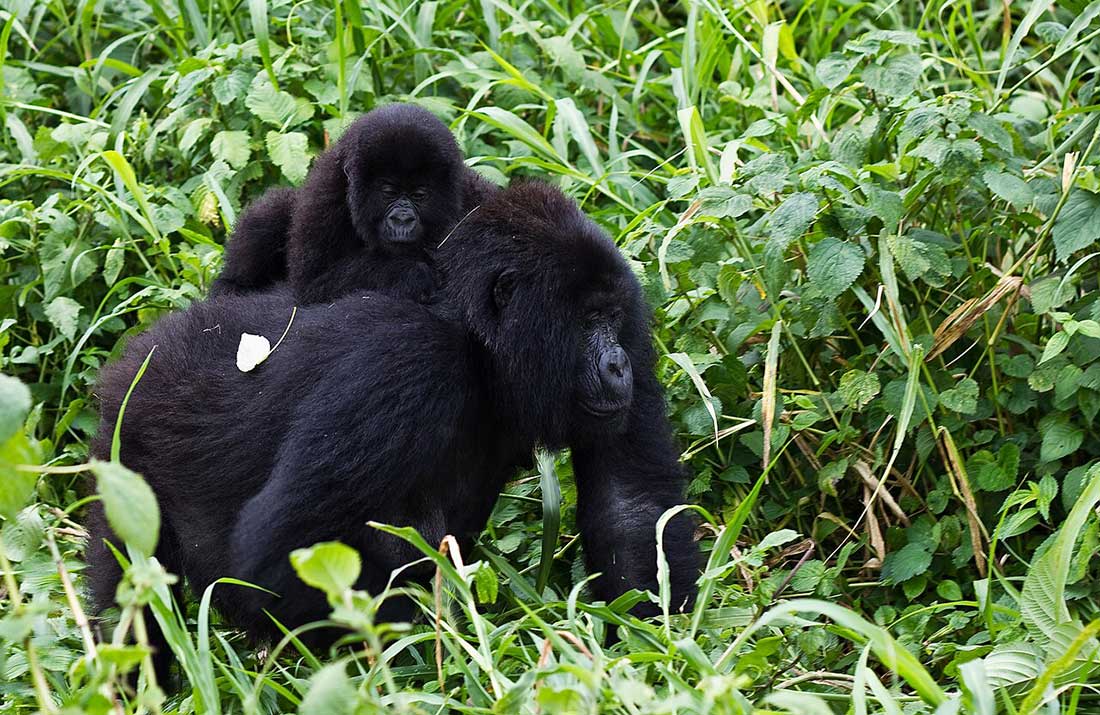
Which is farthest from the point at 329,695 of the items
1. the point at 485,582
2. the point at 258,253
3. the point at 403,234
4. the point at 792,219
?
the point at 258,253

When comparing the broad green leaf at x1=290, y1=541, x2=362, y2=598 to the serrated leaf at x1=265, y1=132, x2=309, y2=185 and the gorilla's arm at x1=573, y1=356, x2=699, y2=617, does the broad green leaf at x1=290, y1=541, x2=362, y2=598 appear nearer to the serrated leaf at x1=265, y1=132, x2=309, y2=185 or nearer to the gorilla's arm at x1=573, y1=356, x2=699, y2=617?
the gorilla's arm at x1=573, y1=356, x2=699, y2=617

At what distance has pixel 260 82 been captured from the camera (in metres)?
4.67

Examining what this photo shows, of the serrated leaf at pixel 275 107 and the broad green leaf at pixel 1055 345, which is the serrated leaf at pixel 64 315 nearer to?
the serrated leaf at pixel 275 107

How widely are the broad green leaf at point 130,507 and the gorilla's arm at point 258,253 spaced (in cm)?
193

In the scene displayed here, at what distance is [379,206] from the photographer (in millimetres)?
3658

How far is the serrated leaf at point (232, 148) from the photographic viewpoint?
450cm

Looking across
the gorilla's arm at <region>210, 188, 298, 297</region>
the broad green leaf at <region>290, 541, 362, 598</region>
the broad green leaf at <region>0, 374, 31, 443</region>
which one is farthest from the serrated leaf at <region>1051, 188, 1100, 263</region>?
the broad green leaf at <region>0, 374, 31, 443</region>

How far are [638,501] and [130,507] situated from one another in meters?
1.65

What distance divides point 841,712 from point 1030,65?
3.19 m

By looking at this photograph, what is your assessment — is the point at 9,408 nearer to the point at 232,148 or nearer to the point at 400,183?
the point at 400,183

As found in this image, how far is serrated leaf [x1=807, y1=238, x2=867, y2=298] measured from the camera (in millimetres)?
3635

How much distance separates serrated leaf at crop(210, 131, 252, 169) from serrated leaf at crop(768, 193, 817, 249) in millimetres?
1823

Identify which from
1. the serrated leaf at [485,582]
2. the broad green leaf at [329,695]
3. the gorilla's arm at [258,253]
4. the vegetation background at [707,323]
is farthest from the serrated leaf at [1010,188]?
the broad green leaf at [329,695]

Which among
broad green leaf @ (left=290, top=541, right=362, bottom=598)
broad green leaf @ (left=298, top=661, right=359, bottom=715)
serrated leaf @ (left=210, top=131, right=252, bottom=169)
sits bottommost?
serrated leaf @ (left=210, top=131, right=252, bottom=169)
